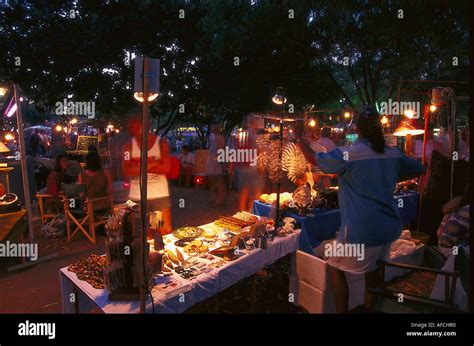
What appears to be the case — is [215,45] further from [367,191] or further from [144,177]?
[144,177]

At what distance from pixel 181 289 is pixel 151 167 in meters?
2.02

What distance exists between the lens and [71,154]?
13.1 m

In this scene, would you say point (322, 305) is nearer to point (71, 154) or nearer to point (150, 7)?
point (150, 7)

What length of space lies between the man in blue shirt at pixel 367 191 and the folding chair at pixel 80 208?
466 centimetres

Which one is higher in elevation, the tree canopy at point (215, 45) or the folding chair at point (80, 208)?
the tree canopy at point (215, 45)

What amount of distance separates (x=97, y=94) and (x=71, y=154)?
485 cm

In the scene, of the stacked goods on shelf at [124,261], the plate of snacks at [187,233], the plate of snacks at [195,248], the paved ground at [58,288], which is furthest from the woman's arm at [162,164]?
the stacked goods on shelf at [124,261]

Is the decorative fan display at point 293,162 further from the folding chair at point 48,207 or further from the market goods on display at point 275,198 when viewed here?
the folding chair at point 48,207

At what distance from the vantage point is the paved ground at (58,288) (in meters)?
3.88

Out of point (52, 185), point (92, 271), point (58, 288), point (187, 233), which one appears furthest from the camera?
point (52, 185)

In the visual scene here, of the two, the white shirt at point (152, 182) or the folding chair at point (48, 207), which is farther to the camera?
the folding chair at point (48, 207)

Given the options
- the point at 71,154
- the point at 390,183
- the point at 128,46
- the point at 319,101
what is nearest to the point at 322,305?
the point at 390,183

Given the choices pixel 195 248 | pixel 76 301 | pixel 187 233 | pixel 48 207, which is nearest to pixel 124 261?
pixel 76 301

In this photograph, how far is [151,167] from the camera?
4254 millimetres
